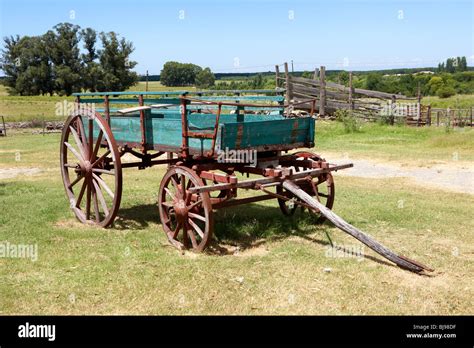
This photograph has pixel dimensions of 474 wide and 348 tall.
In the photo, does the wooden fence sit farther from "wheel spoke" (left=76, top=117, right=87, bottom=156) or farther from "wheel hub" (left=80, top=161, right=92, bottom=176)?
"wheel hub" (left=80, top=161, right=92, bottom=176)

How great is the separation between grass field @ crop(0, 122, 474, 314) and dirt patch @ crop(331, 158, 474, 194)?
3.85 feet

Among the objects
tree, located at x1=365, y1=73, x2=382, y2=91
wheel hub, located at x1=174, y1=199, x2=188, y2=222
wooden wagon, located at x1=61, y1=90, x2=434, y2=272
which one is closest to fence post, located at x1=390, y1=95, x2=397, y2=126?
wooden wagon, located at x1=61, y1=90, x2=434, y2=272

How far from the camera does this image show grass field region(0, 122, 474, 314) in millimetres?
4898

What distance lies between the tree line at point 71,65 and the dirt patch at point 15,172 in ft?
163

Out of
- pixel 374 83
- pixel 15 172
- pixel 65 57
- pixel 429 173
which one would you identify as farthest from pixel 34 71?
pixel 429 173

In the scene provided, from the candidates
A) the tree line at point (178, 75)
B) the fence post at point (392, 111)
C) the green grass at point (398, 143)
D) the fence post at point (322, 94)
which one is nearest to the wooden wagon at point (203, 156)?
the green grass at point (398, 143)

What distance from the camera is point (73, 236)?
7.20 meters

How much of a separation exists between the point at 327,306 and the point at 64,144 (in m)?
5.73

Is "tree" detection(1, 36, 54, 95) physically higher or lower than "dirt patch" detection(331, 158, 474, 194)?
higher

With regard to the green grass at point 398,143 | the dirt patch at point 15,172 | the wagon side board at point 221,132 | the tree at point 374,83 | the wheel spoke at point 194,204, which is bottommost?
the dirt patch at point 15,172

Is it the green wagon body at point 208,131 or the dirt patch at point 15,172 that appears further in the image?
the dirt patch at point 15,172

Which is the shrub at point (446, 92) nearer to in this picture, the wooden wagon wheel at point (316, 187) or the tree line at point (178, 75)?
the tree line at point (178, 75)

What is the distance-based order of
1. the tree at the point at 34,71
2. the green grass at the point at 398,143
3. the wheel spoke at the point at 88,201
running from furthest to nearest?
the tree at the point at 34,71 < the green grass at the point at 398,143 < the wheel spoke at the point at 88,201

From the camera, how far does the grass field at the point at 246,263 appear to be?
16.1 ft
